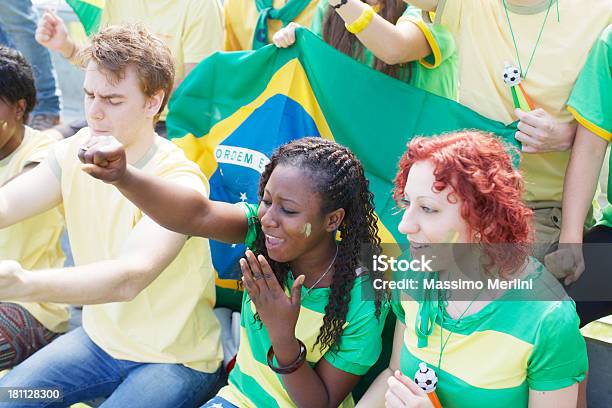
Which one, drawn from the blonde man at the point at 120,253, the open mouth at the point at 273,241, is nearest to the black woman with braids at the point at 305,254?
the open mouth at the point at 273,241

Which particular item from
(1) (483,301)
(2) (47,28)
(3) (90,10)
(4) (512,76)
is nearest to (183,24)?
(3) (90,10)

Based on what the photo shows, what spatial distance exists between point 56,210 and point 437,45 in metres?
1.57

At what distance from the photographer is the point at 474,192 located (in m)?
1.76

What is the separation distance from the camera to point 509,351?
1.75m

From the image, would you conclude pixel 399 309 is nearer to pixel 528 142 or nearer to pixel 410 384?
pixel 410 384

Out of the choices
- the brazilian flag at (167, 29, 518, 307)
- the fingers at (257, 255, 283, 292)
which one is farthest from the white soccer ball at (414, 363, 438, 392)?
the brazilian flag at (167, 29, 518, 307)

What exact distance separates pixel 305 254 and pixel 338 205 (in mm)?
169

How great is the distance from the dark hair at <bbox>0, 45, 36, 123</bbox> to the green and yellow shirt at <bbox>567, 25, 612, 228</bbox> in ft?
6.68

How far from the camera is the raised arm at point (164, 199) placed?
1.81 m

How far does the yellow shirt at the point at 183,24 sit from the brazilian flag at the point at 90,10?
→ 17cm

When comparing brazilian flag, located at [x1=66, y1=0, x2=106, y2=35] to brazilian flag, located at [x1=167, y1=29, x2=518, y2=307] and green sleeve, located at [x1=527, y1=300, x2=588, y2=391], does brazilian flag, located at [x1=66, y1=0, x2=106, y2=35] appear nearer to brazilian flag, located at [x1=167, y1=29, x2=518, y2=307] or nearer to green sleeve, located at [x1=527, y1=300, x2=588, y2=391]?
brazilian flag, located at [x1=167, y1=29, x2=518, y2=307]

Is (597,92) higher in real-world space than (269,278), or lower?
higher

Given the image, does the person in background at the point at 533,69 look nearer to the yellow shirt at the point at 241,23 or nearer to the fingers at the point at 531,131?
the fingers at the point at 531,131

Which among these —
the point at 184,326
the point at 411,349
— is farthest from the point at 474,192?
the point at 184,326
